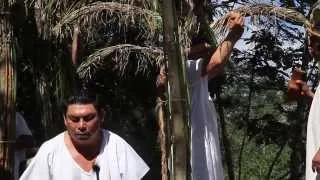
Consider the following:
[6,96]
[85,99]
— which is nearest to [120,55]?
[6,96]

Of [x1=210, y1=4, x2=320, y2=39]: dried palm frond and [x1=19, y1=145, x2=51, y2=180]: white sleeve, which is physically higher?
[x1=210, y1=4, x2=320, y2=39]: dried palm frond

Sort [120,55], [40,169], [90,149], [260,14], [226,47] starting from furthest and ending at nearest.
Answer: [120,55]
[260,14]
[226,47]
[90,149]
[40,169]

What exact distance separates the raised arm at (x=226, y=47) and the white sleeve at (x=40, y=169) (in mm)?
1066

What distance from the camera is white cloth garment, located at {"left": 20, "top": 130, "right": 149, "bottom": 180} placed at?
13.3 feet

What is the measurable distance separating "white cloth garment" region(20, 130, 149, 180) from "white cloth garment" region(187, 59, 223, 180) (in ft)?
1.15

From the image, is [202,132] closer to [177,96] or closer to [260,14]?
[177,96]

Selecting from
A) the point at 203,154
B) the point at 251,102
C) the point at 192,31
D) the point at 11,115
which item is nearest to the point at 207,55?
the point at 192,31

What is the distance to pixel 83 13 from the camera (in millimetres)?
5574

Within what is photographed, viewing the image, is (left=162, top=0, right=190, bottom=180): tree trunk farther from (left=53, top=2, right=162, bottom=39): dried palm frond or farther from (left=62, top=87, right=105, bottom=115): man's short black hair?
(left=53, top=2, right=162, bottom=39): dried palm frond

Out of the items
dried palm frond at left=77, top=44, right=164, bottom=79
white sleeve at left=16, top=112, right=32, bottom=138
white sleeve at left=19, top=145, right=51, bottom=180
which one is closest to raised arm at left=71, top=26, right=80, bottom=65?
dried palm frond at left=77, top=44, right=164, bottom=79

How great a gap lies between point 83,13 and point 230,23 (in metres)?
1.61

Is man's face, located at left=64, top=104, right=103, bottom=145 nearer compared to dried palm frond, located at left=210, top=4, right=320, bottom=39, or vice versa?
man's face, located at left=64, top=104, right=103, bottom=145

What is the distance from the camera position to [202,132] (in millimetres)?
4363

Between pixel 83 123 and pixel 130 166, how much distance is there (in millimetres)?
373
